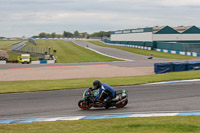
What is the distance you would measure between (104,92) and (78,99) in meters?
3.49

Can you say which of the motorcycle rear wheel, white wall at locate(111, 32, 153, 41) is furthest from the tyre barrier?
white wall at locate(111, 32, 153, 41)

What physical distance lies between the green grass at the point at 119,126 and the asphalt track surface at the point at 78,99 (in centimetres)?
200

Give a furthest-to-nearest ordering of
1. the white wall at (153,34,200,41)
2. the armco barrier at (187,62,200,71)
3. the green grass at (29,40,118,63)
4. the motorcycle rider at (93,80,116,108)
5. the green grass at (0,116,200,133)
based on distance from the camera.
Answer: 1. the white wall at (153,34,200,41)
2. the green grass at (29,40,118,63)
3. the armco barrier at (187,62,200,71)
4. the motorcycle rider at (93,80,116,108)
5. the green grass at (0,116,200,133)

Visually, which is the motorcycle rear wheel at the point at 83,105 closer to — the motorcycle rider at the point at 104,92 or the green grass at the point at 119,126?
the motorcycle rider at the point at 104,92

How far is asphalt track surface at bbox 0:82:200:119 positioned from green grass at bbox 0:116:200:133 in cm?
200

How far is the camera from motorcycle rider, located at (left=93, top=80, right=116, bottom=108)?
1363 cm

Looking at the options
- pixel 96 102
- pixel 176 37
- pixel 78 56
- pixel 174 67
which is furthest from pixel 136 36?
pixel 96 102

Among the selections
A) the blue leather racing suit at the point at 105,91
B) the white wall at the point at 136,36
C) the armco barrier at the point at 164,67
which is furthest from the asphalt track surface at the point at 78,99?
the white wall at the point at 136,36

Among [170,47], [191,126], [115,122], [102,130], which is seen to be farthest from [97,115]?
[170,47]

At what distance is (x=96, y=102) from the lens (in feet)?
Answer: 46.2

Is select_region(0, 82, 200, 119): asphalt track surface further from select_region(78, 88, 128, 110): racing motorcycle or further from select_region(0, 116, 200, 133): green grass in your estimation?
select_region(0, 116, 200, 133): green grass

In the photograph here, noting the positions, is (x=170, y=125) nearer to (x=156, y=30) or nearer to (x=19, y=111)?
(x=19, y=111)

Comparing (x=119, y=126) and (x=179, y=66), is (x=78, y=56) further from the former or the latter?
(x=119, y=126)

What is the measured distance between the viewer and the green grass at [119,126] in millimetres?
9461
